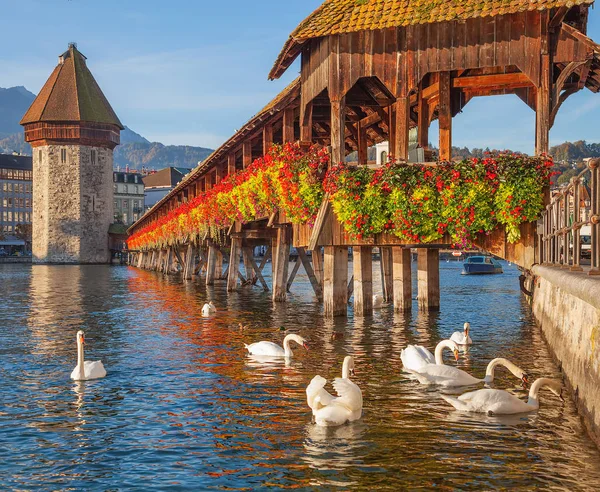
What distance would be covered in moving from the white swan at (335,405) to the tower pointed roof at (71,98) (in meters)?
92.3

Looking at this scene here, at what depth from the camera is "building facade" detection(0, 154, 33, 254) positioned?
16038 cm

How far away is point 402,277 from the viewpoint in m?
24.3

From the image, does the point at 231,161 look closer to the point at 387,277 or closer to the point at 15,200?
the point at 387,277

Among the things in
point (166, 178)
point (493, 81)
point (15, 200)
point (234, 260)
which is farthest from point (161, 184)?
point (493, 81)

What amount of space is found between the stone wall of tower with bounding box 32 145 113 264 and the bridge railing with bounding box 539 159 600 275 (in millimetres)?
86991

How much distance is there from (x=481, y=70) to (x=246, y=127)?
8508 mm

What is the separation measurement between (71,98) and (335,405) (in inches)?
3730

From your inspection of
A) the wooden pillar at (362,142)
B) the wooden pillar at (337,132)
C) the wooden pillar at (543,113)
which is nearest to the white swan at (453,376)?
the wooden pillar at (543,113)

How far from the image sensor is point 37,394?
42.5 feet

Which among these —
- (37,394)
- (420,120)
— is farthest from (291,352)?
(420,120)

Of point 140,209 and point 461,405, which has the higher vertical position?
point 140,209

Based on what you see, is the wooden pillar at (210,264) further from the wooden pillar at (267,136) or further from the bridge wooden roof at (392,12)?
the bridge wooden roof at (392,12)

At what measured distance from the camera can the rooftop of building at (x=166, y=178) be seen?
17550 cm

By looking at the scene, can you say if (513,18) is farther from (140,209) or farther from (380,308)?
(140,209)
